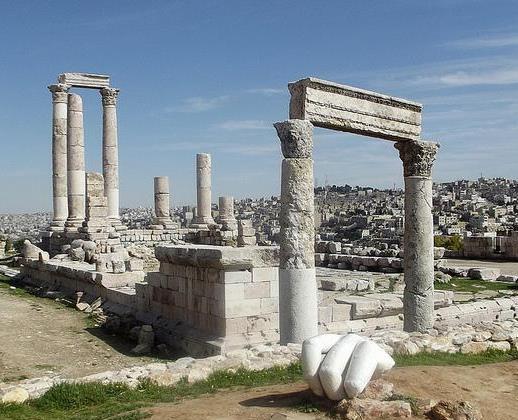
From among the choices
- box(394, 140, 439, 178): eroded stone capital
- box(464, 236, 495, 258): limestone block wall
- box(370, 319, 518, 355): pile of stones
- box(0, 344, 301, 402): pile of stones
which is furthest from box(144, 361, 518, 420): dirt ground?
box(464, 236, 495, 258): limestone block wall

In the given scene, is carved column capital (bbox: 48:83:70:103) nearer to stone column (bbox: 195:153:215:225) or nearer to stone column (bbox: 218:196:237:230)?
stone column (bbox: 195:153:215:225)

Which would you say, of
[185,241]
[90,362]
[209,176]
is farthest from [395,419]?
[209,176]

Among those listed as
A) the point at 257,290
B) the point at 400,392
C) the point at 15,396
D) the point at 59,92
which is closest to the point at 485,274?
the point at 257,290

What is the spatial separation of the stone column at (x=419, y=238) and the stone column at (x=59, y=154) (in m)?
21.4

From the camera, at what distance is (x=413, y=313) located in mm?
11414

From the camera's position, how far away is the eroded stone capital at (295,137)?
9.58 metres

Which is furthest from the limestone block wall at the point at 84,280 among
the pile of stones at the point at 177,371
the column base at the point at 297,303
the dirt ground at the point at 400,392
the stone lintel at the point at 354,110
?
the dirt ground at the point at 400,392

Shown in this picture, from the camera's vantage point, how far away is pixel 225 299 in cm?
1122

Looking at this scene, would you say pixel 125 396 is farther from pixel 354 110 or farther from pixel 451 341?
pixel 354 110

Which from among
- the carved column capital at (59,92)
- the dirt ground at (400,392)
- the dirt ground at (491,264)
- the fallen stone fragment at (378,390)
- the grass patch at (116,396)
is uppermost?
the carved column capital at (59,92)

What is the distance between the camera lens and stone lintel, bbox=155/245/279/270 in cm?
1127

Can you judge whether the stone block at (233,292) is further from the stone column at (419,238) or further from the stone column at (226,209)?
the stone column at (226,209)

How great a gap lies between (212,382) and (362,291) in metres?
10.0

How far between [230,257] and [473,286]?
390 inches
